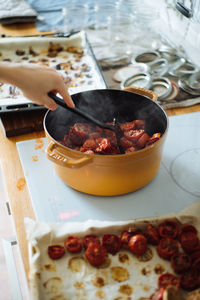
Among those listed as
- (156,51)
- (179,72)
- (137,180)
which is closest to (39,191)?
(137,180)

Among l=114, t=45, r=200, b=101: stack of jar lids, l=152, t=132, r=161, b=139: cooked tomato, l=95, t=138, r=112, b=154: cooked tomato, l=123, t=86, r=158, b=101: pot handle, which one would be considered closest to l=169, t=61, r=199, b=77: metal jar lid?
l=114, t=45, r=200, b=101: stack of jar lids

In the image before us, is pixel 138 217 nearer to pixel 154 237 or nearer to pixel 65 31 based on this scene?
pixel 154 237

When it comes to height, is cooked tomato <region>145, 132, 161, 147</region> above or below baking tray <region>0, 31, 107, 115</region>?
above

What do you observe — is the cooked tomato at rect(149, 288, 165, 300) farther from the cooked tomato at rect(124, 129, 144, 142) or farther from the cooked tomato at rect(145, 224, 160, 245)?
the cooked tomato at rect(124, 129, 144, 142)

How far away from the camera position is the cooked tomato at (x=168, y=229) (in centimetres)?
68

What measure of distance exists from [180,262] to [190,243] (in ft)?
0.16

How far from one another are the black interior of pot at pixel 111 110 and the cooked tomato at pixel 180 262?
0.33m

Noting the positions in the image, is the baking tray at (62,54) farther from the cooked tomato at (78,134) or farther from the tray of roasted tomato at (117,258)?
the tray of roasted tomato at (117,258)

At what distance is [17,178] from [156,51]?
3.02 ft

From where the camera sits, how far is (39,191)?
2.72ft

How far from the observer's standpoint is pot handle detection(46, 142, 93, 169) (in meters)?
0.70

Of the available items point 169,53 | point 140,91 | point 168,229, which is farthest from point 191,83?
point 168,229

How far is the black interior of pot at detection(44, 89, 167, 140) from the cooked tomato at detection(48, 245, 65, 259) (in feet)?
0.99

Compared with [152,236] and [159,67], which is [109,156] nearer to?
[152,236]
